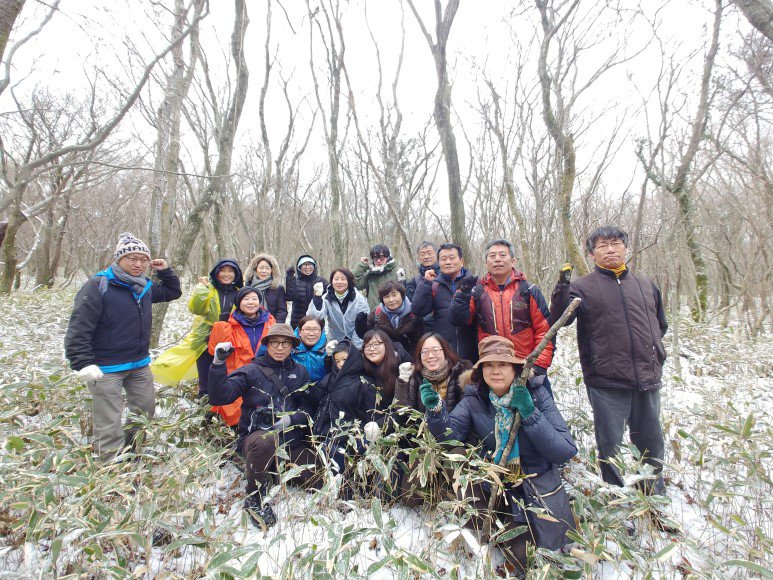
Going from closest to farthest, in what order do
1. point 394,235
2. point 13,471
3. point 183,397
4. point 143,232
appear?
point 13,471 → point 183,397 → point 394,235 → point 143,232

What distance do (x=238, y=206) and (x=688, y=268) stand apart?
12178mm

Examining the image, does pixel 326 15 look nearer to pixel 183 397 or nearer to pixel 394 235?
pixel 183 397

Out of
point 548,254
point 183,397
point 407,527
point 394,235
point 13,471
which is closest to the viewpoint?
point 13,471

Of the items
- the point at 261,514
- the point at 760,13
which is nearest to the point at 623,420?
the point at 261,514

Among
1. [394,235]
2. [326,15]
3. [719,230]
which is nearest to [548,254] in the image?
[719,230]

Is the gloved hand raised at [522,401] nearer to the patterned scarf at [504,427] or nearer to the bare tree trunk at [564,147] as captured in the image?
the patterned scarf at [504,427]

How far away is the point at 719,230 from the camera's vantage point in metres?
8.98

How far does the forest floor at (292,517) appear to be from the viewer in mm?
1768

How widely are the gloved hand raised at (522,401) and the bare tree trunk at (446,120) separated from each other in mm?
2698

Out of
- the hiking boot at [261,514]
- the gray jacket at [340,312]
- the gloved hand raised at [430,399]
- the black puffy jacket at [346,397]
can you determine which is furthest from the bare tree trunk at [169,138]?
the gloved hand raised at [430,399]

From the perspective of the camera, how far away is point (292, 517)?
229cm

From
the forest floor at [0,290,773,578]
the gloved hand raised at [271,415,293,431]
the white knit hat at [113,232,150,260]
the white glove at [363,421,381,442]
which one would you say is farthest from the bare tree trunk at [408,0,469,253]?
the white knit hat at [113,232,150,260]

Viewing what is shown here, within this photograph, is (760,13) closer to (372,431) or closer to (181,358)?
(372,431)

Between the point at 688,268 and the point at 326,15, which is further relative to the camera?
the point at 688,268
